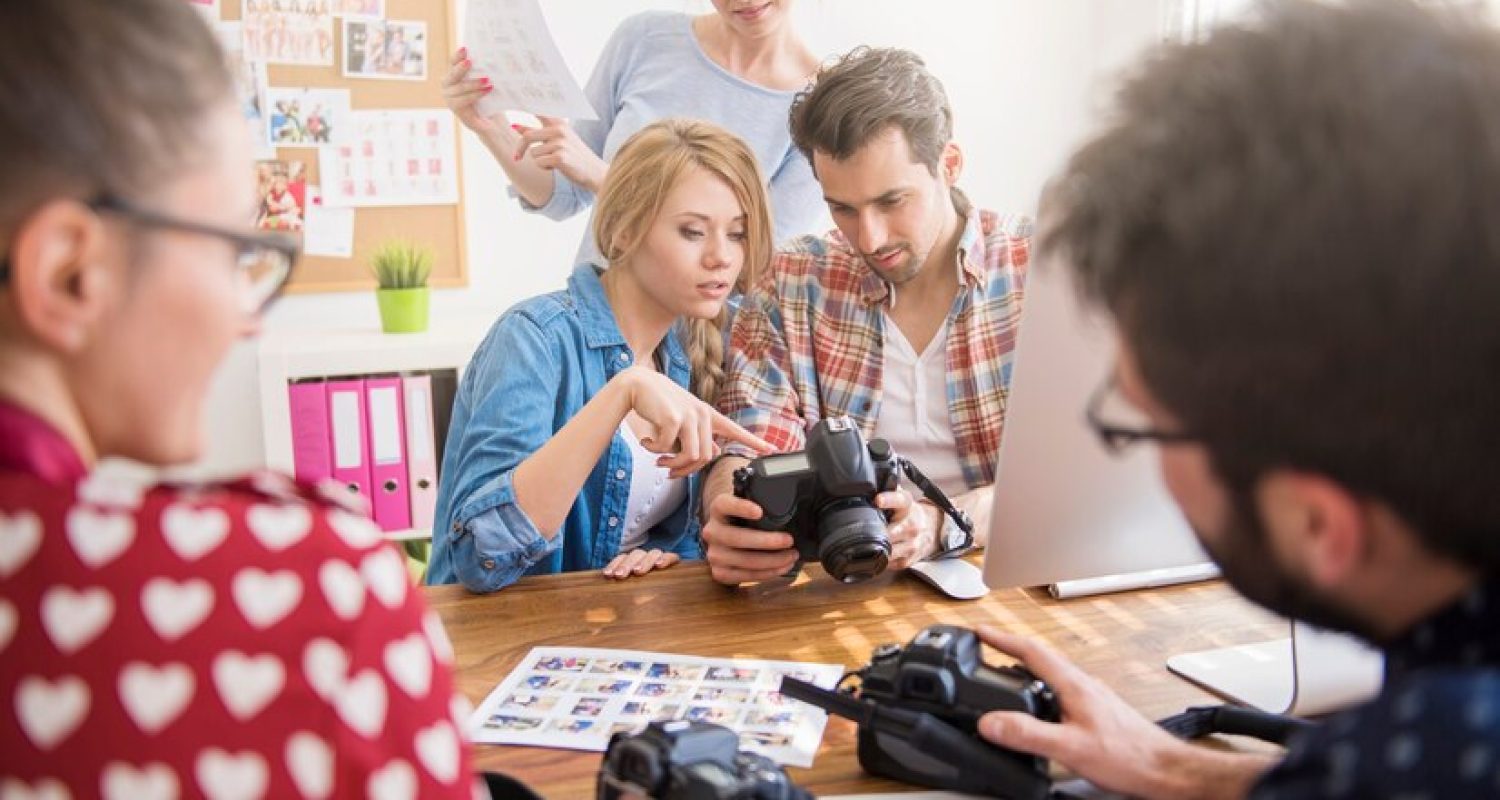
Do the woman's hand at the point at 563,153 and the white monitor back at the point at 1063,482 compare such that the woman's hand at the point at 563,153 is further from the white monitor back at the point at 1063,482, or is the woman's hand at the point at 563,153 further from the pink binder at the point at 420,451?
the white monitor back at the point at 1063,482

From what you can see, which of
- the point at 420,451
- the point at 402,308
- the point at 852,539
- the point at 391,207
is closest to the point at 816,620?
the point at 852,539

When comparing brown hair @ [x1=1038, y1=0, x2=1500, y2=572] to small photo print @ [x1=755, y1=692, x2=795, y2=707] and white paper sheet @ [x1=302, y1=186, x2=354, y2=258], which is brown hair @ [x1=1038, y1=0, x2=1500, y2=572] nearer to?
small photo print @ [x1=755, y1=692, x2=795, y2=707]

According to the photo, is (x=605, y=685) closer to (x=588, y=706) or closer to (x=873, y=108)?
(x=588, y=706)

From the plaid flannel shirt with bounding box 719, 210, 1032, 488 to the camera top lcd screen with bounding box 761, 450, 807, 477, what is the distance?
0.39m

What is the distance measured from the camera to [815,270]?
1.98m

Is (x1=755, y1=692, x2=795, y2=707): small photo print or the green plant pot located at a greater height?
the green plant pot

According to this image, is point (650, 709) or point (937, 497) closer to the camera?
point (650, 709)

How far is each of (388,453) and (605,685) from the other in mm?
1815

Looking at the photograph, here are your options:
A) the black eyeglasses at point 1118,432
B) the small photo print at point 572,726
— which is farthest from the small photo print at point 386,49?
the black eyeglasses at point 1118,432

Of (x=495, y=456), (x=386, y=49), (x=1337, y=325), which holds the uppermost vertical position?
(x=386, y=49)

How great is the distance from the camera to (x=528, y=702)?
1.14 m

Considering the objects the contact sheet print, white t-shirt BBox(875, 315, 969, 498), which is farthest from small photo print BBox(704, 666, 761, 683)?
white t-shirt BBox(875, 315, 969, 498)

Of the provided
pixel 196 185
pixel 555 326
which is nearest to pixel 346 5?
pixel 555 326

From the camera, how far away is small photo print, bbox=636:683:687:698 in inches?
45.4
